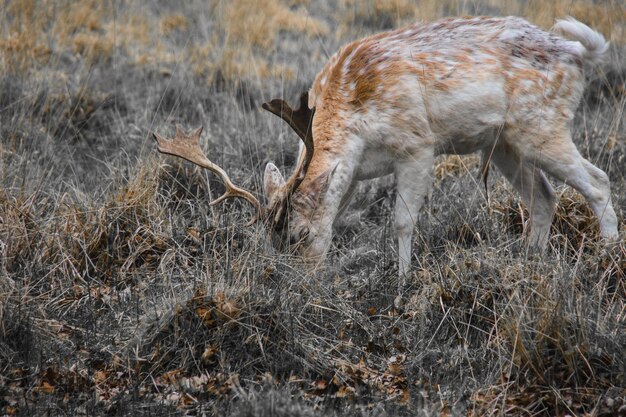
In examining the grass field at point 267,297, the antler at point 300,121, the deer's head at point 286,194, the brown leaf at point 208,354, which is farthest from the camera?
the deer's head at point 286,194

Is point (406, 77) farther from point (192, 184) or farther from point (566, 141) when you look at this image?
point (192, 184)

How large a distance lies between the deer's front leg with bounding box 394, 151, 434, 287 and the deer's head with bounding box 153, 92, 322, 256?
54 centimetres

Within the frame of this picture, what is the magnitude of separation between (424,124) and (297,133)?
876 millimetres

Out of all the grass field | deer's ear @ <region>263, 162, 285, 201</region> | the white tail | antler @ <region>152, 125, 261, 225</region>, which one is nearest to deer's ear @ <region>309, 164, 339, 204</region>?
deer's ear @ <region>263, 162, 285, 201</region>

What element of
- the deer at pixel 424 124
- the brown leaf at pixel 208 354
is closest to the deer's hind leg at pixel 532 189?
the deer at pixel 424 124

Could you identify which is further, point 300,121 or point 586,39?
point 586,39

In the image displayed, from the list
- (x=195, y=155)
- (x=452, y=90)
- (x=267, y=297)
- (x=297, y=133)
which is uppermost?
(x=452, y=90)

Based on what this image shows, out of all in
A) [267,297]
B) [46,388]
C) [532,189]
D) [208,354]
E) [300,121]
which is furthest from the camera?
[532,189]

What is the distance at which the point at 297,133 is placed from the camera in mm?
5668

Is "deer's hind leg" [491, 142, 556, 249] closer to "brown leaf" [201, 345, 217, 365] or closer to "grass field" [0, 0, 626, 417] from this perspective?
"grass field" [0, 0, 626, 417]

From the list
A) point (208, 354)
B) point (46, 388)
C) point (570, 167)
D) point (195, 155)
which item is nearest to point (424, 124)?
point (570, 167)

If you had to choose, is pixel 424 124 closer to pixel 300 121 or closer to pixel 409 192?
pixel 409 192

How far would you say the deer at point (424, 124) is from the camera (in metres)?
5.79

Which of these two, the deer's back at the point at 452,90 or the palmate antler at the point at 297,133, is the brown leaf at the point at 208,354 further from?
the deer's back at the point at 452,90
